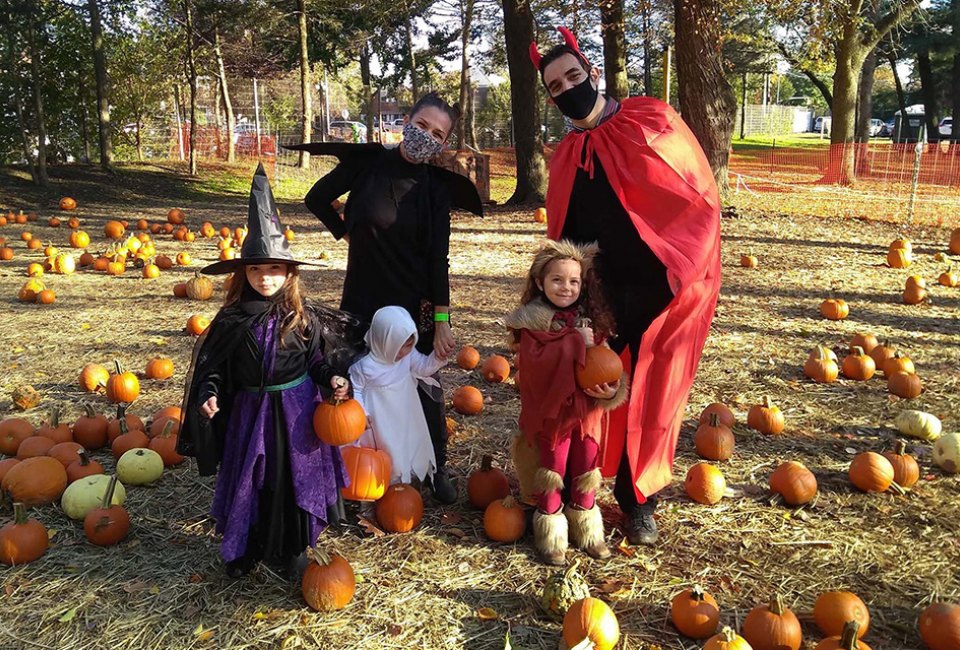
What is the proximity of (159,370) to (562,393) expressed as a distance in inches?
162

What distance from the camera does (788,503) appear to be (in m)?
4.05

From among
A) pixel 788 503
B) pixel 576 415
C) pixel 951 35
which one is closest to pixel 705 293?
pixel 576 415

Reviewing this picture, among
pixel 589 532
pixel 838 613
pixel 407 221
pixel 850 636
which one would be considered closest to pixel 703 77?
pixel 407 221

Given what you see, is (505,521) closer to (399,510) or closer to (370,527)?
(399,510)

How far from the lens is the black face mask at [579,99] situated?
3.37 metres

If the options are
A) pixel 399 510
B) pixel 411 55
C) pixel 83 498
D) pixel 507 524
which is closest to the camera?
pixel 507 524

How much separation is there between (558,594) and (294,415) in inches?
55.4

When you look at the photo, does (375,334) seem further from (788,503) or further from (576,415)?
(788,503)

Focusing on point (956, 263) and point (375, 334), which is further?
point (956, 263)

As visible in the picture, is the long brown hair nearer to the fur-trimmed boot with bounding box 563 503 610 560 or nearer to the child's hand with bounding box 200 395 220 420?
the child's hand with bounding box 200 395 220 420

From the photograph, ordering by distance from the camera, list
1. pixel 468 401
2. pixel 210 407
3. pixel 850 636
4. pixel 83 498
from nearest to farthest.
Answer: pixel 850 636, pixel 210 407, pixel 83 498, pixel 468 401

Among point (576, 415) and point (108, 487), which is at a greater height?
point (576, 415)

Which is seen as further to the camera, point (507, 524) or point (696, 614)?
point (507, 524)

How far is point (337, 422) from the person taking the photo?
3.21 meters
